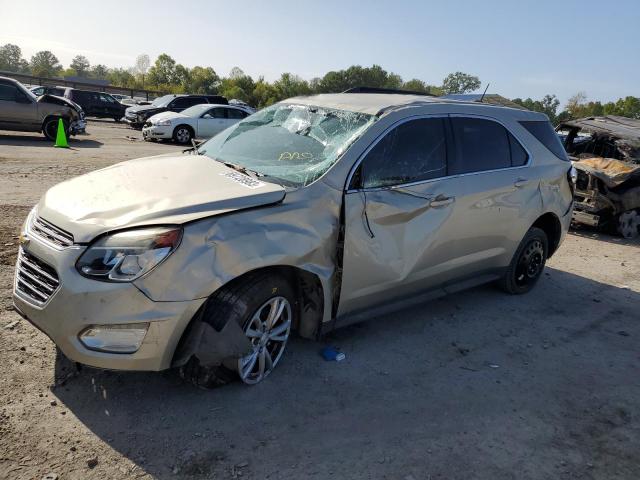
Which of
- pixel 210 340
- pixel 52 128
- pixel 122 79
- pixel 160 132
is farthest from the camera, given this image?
pixel 122 79

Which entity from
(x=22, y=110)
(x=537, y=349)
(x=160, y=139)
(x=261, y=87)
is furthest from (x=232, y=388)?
(x=261, y=87)

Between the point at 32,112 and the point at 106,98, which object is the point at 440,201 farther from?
the point at 106,98

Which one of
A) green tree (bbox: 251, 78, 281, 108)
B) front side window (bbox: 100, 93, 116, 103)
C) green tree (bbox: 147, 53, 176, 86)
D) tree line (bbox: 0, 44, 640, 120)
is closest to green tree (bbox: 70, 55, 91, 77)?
tree line (bbox: 0, 44, 640, 120)

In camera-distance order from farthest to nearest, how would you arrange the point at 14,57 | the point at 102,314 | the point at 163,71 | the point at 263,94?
the point at 14,57 → the point at 163,71 → the point at 263,94 → the point at 102,314

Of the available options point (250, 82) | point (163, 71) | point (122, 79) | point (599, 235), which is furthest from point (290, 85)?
point (599, 235)

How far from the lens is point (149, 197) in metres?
3.10

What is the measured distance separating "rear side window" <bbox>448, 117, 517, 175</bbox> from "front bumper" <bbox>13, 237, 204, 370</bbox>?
2.57 metres

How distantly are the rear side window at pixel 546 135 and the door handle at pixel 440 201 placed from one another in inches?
61.8

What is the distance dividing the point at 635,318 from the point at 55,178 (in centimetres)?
873

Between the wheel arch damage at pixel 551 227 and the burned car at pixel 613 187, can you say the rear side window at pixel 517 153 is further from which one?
the burned car at pixel 613 187

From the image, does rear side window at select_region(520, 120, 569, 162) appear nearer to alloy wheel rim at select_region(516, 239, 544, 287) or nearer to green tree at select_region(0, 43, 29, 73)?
alloy wheel rim at select_region(516, 239, 544, 287)

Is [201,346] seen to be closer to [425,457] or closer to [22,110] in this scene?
[425,457]

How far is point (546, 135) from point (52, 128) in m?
14.0

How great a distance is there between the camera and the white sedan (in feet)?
59.4
